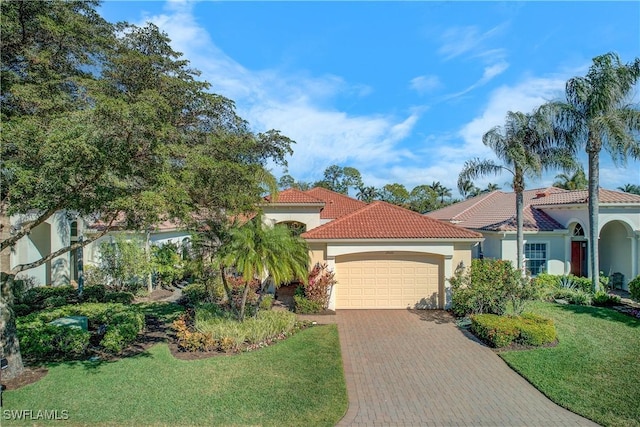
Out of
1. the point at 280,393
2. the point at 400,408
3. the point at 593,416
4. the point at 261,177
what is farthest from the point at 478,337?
the point at 261,177

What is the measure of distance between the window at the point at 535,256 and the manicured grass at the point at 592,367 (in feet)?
21.4

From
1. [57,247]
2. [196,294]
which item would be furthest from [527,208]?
[57,247]

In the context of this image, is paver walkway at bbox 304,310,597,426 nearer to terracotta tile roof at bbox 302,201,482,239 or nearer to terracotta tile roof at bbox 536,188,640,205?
terracotta tile roof at bbox 302,201,482,239

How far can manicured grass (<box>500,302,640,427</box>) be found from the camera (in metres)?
7.90

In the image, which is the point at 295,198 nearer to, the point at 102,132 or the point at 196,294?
the point at 196,294

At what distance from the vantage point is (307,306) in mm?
15312

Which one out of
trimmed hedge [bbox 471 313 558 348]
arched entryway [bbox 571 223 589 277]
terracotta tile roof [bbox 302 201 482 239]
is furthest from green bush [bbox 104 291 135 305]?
arched entryway [bbox 571 223 589 277]

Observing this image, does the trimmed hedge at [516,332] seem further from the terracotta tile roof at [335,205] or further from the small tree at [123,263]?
the small tree at [123,263]

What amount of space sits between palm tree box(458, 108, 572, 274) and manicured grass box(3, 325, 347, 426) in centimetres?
1291

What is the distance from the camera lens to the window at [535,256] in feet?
67.7

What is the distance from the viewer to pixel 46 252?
20.9m

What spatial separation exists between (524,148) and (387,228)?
8.11 metres

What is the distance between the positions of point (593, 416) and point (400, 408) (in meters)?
3.86

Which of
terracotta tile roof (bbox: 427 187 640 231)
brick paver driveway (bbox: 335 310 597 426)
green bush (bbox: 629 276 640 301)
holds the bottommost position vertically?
brick paver driveway (bbox: 335 310 597 426)
